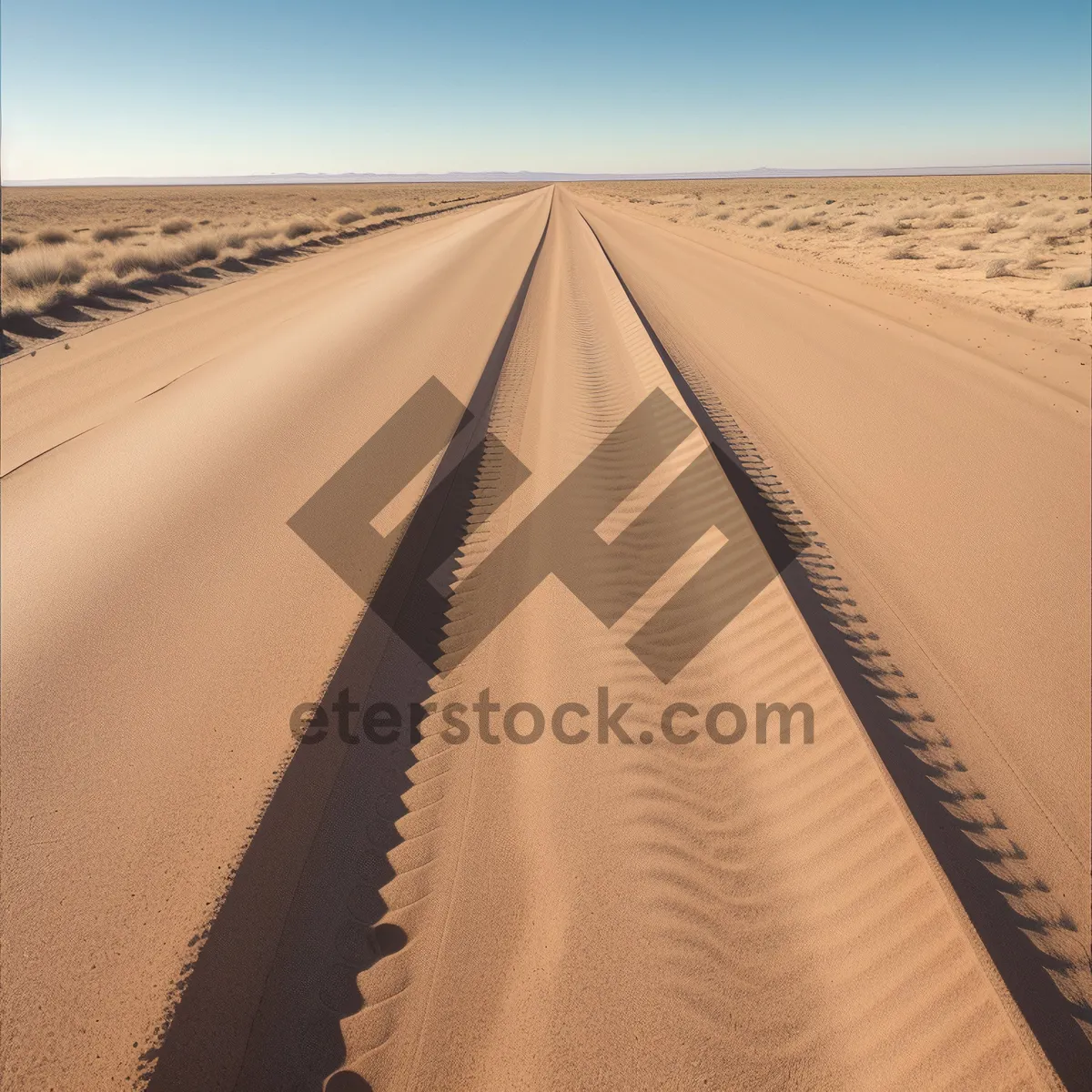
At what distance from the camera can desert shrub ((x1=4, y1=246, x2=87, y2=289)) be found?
13344 millimetres

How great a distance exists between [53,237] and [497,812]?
2500 centimetres

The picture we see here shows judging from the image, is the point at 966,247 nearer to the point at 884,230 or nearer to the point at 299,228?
the point at 884,230

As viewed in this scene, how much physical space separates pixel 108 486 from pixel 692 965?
614 centimetres

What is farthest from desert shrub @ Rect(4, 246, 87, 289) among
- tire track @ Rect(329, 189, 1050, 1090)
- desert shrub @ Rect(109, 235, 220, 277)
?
tire track @ Rect(329, 189, 1050, 1090)

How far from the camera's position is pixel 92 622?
4.17 metres

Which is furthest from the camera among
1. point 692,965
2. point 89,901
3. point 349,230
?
point 349,230

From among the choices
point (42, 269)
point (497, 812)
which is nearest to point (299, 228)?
point (42, 269)

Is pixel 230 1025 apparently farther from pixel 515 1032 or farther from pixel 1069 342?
pixel 1069 342

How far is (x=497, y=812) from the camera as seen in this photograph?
2926 millimetres

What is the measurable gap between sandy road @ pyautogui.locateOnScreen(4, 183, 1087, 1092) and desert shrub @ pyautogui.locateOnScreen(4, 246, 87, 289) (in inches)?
400

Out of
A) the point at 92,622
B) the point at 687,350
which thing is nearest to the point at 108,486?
the point at 92,622

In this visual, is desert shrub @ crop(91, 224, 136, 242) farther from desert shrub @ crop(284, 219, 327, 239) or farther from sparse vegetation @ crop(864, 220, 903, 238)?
sparse vegetation @ crop(864, 220, 903, 238)

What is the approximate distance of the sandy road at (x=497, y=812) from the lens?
7.22ft

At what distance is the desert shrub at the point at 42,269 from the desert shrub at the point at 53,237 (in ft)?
18.7
